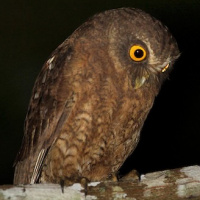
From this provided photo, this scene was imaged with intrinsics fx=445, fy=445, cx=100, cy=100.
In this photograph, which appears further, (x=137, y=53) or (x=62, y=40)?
(x=62, y=40)

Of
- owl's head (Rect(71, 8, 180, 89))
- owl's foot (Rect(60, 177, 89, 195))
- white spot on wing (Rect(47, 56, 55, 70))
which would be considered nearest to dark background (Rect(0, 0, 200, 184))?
owl's head (Rect(71, 8, 180, 89))

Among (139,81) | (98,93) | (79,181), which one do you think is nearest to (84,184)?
(79,181)

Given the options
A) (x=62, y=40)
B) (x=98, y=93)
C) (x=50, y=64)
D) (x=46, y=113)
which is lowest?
(x=46, y=113)

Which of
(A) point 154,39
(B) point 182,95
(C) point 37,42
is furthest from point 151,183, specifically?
(B) point 182,95

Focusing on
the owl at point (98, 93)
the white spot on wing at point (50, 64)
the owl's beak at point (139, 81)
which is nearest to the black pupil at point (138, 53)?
the owl at point (98, 93)

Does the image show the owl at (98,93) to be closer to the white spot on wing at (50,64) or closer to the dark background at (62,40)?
the white spot on wing at (50,64)

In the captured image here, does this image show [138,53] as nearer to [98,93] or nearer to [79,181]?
[98,93]
